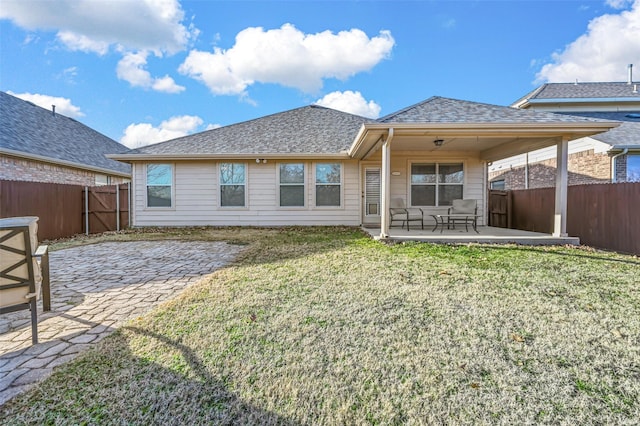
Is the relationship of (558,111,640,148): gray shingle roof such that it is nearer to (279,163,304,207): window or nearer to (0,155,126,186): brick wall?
(279,163,304,207): window

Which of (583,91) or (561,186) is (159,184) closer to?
(561,186)

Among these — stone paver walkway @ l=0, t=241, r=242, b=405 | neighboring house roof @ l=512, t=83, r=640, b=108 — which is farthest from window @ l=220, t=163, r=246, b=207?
neighboring house roof @ l=512, t=83, r=640, b=108

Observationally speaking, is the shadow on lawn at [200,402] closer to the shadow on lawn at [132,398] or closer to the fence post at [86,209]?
the shadow on lawn at [132,398]

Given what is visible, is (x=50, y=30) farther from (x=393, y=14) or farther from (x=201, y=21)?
(x=393, y=14)

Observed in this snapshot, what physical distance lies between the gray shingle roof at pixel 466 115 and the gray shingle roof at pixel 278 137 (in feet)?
11.3

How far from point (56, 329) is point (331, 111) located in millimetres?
12182

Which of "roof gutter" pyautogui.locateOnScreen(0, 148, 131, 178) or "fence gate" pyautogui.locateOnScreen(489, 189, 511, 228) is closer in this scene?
"roof gutter" pyautogui.locateOnScreen(0, 148, 131, 178)

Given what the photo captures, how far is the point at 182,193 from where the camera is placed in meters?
10.5

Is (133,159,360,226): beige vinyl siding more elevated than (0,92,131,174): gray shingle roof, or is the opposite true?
(0,92,131,174): gray shingle roof

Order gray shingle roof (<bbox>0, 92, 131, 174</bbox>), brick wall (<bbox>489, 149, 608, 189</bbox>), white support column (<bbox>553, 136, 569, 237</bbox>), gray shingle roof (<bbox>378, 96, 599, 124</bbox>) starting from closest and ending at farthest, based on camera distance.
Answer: gray shingle roof (<bbox>378, 96, 599, 124</bbox>) → white support column (<bbox>553, 136, 569, 237</bbox>) → brick wall (<bbox>489, 149, 608, 189</bbox>) → gray shingle roof (<bbox>0, 92, 131, 174</bbox>)

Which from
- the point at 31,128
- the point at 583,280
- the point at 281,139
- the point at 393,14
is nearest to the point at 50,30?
the point at 31,128

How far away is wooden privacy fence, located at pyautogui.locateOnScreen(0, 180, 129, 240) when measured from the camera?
8031 mm

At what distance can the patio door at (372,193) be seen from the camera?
34.0 feet

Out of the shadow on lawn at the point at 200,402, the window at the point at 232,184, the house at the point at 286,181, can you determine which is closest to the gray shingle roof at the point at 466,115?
the house at the point at 286,181
